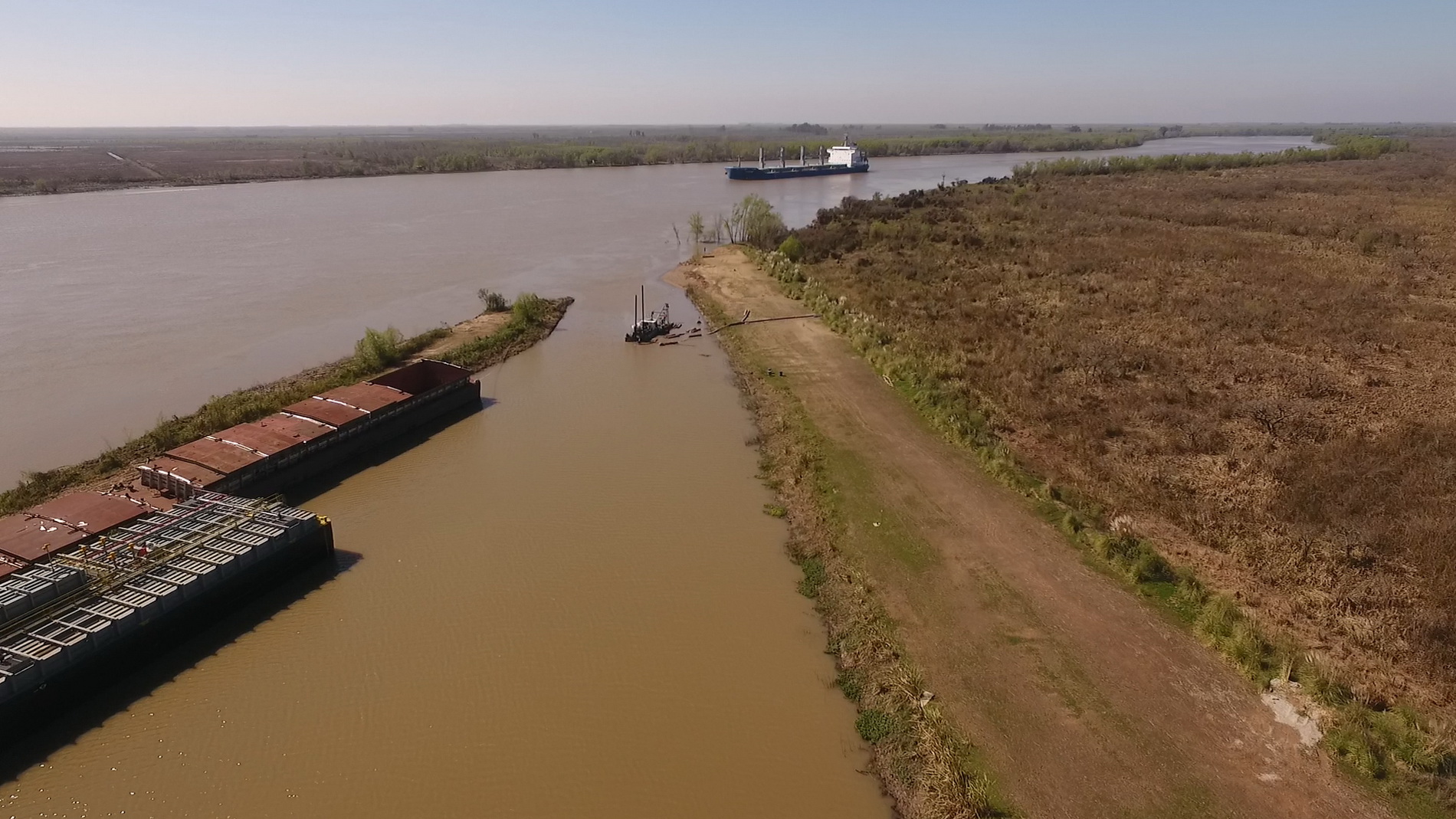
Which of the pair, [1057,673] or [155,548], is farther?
[155,548]

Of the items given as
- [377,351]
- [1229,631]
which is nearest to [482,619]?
[1229,631]

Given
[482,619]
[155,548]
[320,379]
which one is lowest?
[482,619]

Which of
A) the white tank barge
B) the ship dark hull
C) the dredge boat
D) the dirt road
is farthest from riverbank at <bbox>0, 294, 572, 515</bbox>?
the ship dark hull

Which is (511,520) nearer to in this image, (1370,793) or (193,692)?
(193,692)

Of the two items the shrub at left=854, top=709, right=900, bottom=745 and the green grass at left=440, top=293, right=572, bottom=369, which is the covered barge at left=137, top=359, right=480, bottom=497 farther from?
the shrub at left=854, top=709, right=900, bottom=745

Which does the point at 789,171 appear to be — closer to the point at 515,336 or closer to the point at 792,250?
the point at 792,250
